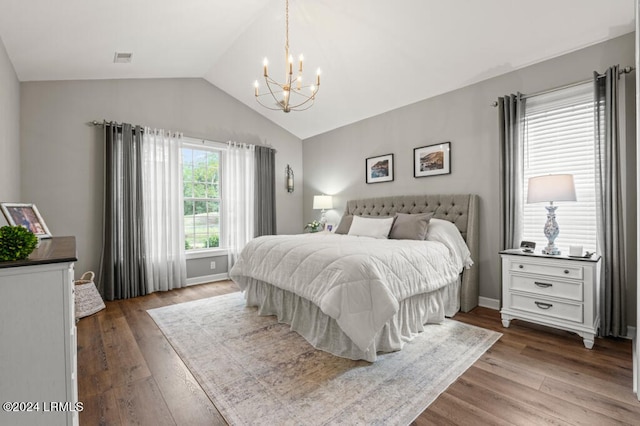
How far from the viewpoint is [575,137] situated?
2.83 meters

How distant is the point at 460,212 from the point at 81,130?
4676 mm

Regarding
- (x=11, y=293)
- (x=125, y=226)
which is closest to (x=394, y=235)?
(x=11, y=293)

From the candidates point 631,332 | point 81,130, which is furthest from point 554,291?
point 81,130

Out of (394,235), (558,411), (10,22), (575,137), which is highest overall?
(10,22)

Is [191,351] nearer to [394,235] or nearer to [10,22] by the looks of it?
[394,235]

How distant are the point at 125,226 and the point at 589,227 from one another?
5.07 metres

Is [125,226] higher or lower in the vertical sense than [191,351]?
higher


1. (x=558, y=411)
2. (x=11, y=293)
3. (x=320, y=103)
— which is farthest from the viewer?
(x=320, y=103)

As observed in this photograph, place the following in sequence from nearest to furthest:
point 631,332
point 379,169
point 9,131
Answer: point 631,332
point 9,131
point 379,169

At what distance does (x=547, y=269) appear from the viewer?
2561 millimetres

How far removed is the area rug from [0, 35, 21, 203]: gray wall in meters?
1.87

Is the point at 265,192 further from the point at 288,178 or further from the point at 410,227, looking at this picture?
the point at 410,227

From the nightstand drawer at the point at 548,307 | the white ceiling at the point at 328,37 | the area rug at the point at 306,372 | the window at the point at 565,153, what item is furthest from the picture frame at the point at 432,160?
the area rug at the point at 306,372

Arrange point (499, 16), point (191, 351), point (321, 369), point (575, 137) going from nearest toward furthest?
point (321, 369) → point (191, 351) → point (499, 16) → point (575, 137)
